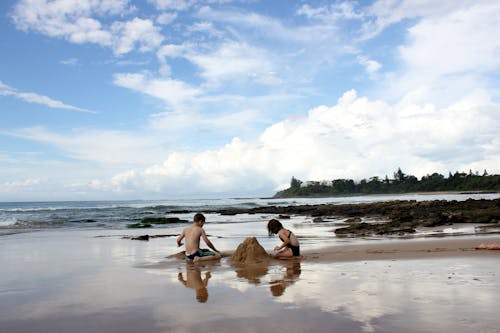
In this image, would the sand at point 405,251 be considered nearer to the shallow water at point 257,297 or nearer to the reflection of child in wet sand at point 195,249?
the shallow water at point 257,297

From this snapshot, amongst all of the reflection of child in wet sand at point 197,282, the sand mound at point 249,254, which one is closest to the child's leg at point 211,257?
the sand mound at point 249,254

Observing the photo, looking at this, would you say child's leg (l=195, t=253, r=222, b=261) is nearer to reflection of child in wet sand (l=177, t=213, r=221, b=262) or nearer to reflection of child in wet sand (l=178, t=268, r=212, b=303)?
reflection of child in wet sand (l=177, t=213, r=221, b=262)

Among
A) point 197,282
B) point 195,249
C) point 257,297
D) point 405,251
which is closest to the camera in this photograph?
point 257,297

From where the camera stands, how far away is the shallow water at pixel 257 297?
500 cm

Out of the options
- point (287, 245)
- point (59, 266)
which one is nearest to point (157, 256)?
point (59, 266)

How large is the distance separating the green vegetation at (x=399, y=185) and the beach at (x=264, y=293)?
108716 mm

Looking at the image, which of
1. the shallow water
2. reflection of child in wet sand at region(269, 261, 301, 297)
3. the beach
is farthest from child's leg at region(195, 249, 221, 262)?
reflection of child in wet sand at region(269, 261, 301, 297)

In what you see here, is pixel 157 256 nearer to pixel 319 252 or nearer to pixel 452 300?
pixel 319 252

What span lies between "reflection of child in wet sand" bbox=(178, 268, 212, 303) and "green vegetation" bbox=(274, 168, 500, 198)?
11043 cm

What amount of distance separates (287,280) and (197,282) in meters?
1.66

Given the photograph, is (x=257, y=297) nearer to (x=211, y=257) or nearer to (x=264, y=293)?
(x=264, y=293)

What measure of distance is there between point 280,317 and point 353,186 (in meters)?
160

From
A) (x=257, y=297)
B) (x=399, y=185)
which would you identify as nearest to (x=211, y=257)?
(x=257, y=297)

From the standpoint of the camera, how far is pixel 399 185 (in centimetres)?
15000
